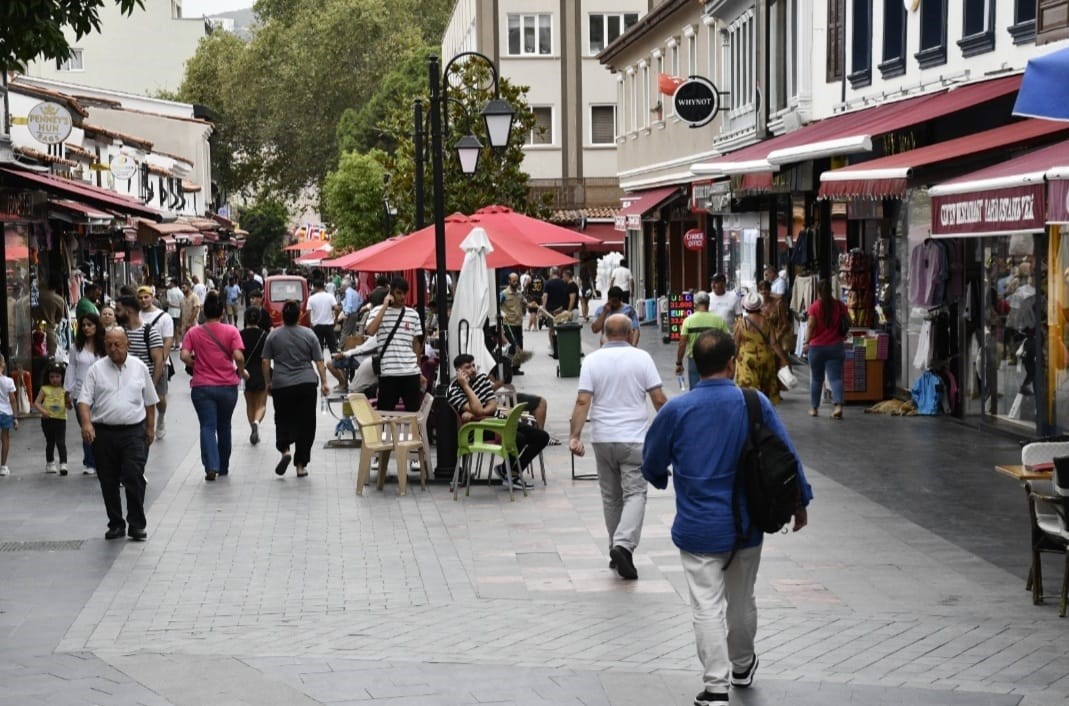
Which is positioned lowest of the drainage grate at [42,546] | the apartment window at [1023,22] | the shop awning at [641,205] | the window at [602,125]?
the drainage grate at [42,546]

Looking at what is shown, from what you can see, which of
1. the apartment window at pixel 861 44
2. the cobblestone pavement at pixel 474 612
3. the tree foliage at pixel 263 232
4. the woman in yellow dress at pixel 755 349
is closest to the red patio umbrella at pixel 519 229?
the woman in yellow dress at pixel 755 349

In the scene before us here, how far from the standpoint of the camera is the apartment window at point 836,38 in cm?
2519

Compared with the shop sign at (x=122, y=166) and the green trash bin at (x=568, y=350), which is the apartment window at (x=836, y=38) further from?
the shop sign at (x=122, y=166)

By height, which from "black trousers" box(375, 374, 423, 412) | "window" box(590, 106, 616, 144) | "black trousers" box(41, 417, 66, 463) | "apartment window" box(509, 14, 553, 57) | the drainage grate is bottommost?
the drainage grate

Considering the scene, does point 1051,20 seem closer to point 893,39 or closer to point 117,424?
point 893,39

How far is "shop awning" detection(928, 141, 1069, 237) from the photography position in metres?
11.9

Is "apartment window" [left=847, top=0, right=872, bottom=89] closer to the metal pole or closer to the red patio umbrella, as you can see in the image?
the red patio umbrella

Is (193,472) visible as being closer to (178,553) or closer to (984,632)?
(178,553)

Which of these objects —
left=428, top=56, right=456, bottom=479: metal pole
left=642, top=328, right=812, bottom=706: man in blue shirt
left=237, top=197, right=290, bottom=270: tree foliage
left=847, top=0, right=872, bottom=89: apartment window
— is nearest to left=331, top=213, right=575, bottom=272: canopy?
left=428, top=56, right=456, bottom=479: metal pole

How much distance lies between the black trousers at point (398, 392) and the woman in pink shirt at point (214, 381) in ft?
4.58

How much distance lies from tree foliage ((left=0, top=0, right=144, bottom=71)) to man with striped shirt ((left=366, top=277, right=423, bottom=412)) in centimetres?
490

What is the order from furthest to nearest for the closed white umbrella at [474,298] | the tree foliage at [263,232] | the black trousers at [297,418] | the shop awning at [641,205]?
the tree foliage at [263,232], the shop awning at [641,205], the closed white umbrella at [474,298], the black trousers at [297,418]

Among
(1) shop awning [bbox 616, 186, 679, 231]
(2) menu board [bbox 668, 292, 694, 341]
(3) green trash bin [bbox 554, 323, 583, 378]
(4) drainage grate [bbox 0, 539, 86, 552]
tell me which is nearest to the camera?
(4) drainage grate [bbox 0, 539, 86, 552]

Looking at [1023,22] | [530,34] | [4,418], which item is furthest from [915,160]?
[530,34]
